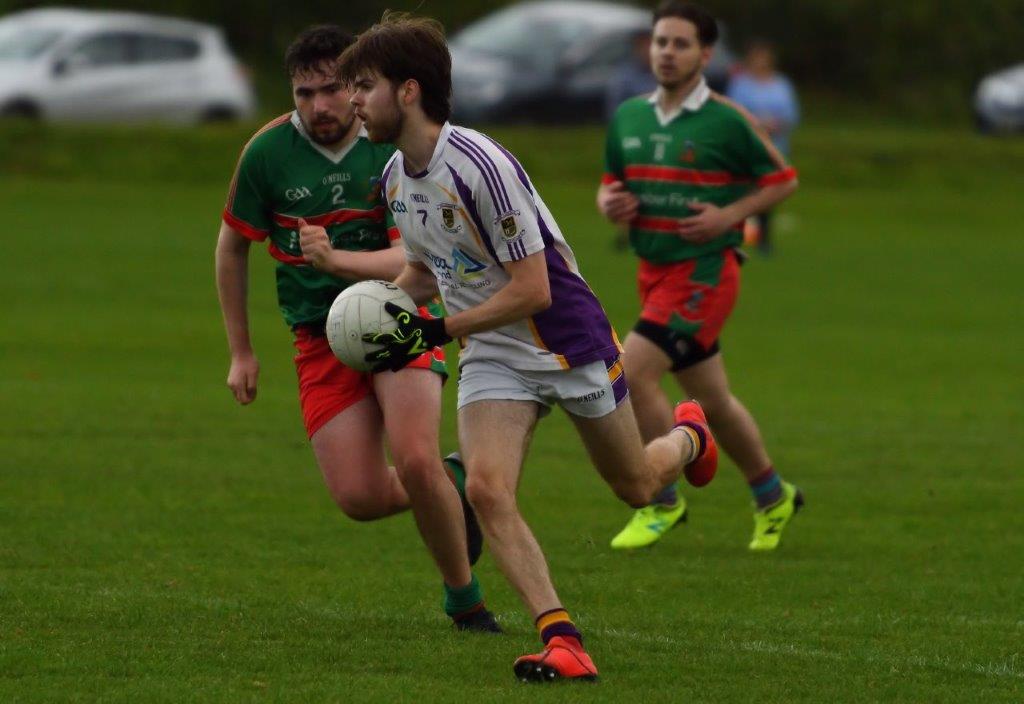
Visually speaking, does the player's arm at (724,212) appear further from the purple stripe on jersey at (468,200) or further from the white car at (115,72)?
the white car at (115,72)

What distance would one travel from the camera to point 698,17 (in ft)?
28.3

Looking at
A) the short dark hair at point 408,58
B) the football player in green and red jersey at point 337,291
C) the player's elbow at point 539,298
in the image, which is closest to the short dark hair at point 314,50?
the football player in green and red jersey at point 337,291

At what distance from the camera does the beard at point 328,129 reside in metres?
6.67

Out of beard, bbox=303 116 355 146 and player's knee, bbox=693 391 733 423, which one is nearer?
beard, bbox=303 116 355 146

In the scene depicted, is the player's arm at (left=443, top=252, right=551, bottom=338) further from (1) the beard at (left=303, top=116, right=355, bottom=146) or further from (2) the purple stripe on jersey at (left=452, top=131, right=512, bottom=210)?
(1) the beard at (left=303, top=116, right=355, bottom=146)

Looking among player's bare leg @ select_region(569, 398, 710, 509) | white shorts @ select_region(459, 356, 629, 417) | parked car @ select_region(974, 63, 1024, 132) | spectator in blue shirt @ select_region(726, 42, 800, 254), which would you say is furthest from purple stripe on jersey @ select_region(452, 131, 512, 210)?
parked car @ select_region(974, 63, 1024, 132)

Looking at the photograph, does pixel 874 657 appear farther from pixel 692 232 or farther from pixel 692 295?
pixel 692 232

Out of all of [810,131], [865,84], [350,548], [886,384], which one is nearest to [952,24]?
[865,84]

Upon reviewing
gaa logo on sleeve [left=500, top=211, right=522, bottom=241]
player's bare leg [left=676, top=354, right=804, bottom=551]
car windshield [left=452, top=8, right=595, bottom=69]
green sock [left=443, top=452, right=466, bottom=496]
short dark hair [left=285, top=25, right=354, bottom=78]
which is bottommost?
car windshield [left=452, top=8, right=595, bottom=69]

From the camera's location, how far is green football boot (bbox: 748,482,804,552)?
27.7ft

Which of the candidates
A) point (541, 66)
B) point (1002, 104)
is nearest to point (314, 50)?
point (541, 66)

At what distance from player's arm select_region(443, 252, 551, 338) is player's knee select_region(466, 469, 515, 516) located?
0.45 meters

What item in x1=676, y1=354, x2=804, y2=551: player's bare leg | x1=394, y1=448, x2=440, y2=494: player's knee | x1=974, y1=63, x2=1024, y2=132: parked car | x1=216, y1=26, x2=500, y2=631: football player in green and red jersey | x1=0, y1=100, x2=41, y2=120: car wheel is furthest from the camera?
x1=974, y1=63, x2=1024, y2=132: parked car

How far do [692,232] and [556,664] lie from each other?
10.8ft
